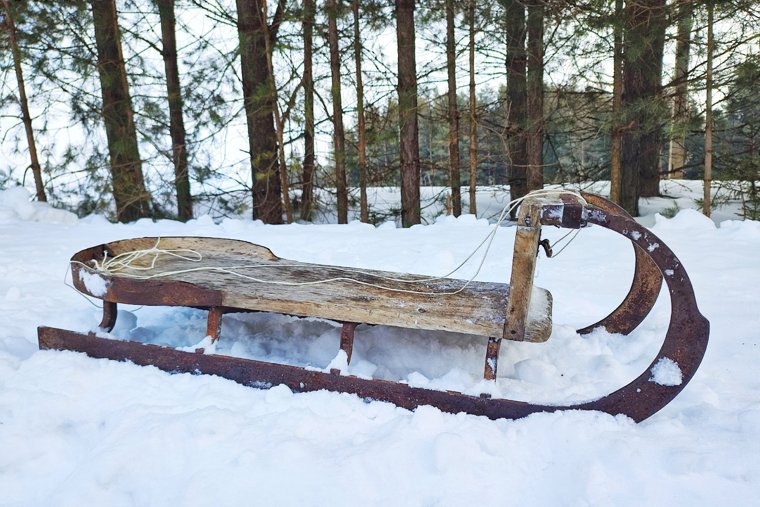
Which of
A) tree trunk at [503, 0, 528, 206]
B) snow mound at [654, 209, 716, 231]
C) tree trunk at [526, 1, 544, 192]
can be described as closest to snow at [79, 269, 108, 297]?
snow mound at [654, 209, 716, 231]

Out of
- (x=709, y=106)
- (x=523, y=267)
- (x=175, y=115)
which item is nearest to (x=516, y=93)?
(x=709, y=106)

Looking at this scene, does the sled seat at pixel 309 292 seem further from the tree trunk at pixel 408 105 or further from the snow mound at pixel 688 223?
the tree trunk at pixel 408 105

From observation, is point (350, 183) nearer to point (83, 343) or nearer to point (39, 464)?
point (83, 343)

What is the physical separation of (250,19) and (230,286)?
6.50 m

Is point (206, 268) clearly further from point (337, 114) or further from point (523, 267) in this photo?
point (337, 114)

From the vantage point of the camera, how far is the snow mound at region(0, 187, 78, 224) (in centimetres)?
689

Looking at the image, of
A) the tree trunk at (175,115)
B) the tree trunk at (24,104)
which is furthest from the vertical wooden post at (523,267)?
the tree trunk at (24,104)

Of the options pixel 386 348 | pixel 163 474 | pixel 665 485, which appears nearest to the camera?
pixel 665 485

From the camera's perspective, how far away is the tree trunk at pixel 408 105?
756 centimetres

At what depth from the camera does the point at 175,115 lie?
369 inches

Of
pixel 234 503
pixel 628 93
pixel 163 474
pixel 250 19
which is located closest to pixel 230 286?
pixel 163 474

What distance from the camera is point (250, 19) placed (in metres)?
7.78

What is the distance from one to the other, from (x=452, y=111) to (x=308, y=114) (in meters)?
2.17

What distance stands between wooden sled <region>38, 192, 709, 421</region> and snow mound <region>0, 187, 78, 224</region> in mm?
4830
